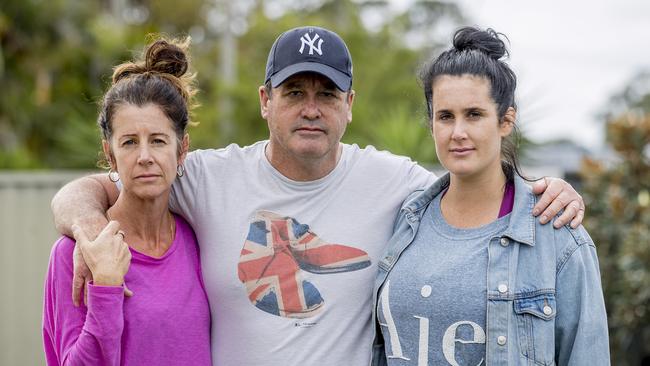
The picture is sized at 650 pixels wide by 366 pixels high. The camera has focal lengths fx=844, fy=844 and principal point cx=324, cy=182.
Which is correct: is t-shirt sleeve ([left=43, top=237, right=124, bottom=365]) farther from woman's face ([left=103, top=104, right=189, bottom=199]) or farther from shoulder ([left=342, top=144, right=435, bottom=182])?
shoulder ([left=342, top=144, right=435, bottom=182])

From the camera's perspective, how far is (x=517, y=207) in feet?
10.3

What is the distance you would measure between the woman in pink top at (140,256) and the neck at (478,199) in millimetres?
1074

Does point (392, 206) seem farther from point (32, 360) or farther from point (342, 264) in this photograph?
point (32, 360)

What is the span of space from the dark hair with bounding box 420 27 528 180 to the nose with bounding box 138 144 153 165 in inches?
42.9

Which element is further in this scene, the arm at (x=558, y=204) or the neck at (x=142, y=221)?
the neck at (x=142, y=221)

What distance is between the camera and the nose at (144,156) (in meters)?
3.16

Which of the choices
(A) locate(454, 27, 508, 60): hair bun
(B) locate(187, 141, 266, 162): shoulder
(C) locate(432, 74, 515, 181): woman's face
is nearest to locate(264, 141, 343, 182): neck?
(B) locate(187, 141, 266, 162): shoulder

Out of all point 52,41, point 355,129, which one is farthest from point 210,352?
point 52,41

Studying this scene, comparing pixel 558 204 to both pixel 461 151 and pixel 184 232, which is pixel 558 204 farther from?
pixel 184 232

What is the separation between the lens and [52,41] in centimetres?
1869

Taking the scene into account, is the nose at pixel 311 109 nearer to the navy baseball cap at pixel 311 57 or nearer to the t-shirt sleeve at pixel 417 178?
the navy baseball cap at pixel 311 57

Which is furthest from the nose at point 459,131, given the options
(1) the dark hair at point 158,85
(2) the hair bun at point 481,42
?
(1) the dark hair at point 158,85

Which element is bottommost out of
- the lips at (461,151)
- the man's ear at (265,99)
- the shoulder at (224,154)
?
the lips at (461,151)

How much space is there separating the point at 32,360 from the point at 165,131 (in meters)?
5.17
